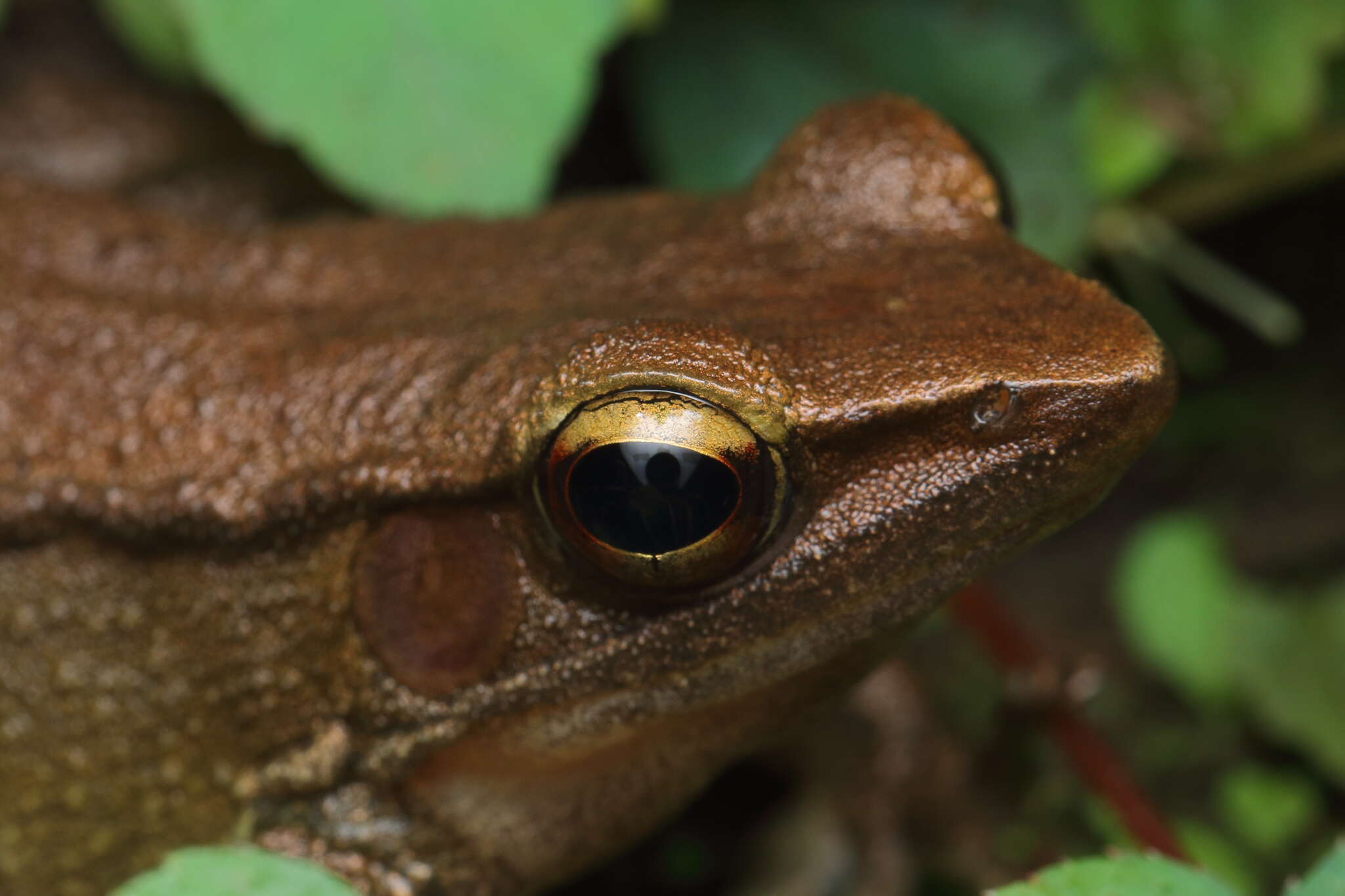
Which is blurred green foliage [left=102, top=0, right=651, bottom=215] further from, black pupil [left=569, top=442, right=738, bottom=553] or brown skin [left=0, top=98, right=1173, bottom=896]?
black pupil [left=569, top=442, right=738, bottom=553]

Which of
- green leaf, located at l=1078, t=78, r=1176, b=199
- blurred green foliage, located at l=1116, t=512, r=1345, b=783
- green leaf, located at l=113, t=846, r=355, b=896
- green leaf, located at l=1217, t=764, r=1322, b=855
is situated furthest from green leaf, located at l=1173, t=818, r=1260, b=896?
green leaf, located at l=113, t=846, r=355, b=896

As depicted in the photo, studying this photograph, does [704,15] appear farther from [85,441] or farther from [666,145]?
[85,441]

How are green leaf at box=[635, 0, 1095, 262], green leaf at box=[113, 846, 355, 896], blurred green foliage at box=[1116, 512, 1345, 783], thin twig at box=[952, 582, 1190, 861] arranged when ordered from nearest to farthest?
green leaf at box=[113, 846, 355, 896] → thin twig at box=[952, 582, 1190, 861] → blurred green foliage at box=[1116, 512, 1345, 783] → green leaf at box=[635, 0, 1095, 262]

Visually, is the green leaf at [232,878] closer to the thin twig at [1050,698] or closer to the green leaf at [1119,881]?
the green leaf at [1119,881]

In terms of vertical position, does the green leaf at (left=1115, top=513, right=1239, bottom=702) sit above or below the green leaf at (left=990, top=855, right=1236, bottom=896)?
above

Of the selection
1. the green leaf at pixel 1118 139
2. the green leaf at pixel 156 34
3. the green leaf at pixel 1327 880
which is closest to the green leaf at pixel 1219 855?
the green leaf at pixel 1327 880

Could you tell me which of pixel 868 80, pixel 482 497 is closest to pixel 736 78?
pixel 868 80

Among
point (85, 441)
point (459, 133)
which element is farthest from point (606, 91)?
point (85, 441)
